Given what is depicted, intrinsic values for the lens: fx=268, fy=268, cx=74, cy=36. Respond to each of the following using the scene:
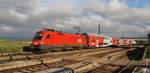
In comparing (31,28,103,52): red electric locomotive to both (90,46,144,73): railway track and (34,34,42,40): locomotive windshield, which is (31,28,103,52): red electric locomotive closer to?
(34,34,42,40): locomotive windshield

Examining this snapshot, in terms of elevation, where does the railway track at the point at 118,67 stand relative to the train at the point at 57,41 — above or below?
below

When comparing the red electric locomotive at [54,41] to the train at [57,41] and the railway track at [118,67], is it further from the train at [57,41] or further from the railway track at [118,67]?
the railway track at [118,67]

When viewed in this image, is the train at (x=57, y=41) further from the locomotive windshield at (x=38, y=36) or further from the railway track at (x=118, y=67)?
the railway track at (x=118, y=67)

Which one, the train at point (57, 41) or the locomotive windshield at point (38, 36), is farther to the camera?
the locomotive windshield at point (38, 36)

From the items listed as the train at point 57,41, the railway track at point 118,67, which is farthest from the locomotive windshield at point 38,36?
the railway track at point 118,67

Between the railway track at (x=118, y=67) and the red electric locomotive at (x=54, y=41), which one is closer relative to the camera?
the railway track at (x=118, y=67)

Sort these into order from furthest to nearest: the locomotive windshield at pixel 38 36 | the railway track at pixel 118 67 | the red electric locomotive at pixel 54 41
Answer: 1. the locomotive windshield at pixel 38 36
2. the red electric locomotive at pixel 54 41
3. the railway track at pixel 118 67

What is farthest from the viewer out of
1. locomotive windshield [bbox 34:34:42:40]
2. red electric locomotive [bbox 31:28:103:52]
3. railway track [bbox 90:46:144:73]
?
locomotive windshield [bbox 34:34:42:40]

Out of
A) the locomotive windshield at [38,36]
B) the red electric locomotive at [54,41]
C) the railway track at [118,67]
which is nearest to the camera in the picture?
the railway track at [118,67]

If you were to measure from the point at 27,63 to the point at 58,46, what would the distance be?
20780 mm

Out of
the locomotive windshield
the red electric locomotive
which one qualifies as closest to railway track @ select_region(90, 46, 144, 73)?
the red electric locomotive

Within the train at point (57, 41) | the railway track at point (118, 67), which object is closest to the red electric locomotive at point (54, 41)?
the train at point (57, 41)

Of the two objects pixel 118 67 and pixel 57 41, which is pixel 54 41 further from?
pixel 118 67

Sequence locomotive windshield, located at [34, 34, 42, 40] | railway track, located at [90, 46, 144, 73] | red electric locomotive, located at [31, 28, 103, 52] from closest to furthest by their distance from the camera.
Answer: railway track, located at [90, 46, 144, 73] → red electric locomotive, located at [31, 28, 103, 52] → locomotive windshield, located at [34, 34, 42, 40]
